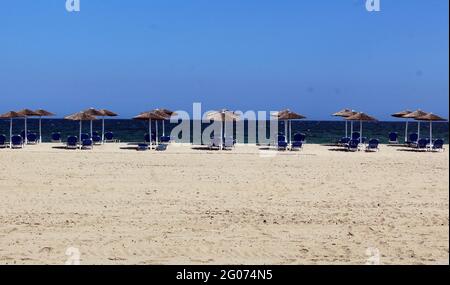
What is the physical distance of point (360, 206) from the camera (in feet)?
27.5

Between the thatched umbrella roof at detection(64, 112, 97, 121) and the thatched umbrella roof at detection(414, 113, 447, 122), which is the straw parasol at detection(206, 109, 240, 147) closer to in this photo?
the thatched umbrella roof at detection(64, 112, 97, 121)

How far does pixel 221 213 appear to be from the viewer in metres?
7.69

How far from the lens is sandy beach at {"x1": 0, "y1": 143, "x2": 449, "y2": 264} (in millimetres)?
5641

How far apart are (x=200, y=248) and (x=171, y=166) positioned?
8.16 metres

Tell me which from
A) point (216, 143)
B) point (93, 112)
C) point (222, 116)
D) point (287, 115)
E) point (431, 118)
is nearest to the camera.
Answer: point (222, 116)

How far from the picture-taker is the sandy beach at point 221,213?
222 inches


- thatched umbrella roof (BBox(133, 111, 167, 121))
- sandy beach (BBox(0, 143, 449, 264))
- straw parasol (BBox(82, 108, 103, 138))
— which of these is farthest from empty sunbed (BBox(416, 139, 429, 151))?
straw parasol (BBox(82, 108, 103, 138))

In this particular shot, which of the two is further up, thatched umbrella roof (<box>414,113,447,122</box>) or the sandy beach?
thatched umbrella roof (<box>414,113,447,122</box>)

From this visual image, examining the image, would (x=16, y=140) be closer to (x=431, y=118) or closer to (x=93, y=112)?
(x=93, y=112)

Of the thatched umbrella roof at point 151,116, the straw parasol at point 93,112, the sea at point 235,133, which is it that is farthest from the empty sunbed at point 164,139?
the sea at point 235,133

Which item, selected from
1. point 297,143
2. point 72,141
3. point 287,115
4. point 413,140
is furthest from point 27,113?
point 413,140

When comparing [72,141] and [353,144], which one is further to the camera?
[72,141]

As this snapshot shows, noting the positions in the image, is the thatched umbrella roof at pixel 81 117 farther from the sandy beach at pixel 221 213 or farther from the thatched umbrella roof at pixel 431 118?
the thatched umbrella roof at pixel 431 118

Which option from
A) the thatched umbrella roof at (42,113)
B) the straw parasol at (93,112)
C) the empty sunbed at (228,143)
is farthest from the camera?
the thatched umbrella roof at (42,113)
